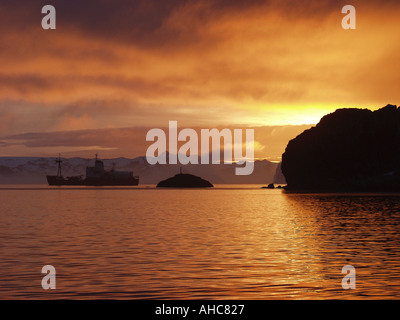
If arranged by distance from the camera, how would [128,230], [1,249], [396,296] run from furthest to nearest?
[128,230] → [1,249] → [396,296]

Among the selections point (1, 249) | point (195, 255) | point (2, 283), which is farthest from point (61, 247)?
point (2, 283)

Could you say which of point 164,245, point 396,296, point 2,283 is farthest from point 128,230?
point 396,296

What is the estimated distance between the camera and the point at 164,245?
3869 cm

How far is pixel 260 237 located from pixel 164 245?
10157mm

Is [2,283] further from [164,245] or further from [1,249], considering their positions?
[164,245]

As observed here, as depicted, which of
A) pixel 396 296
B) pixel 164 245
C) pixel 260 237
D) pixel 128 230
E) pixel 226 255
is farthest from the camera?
pixel 128 230

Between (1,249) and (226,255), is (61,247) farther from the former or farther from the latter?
(226,255)

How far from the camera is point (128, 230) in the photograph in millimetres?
51531
